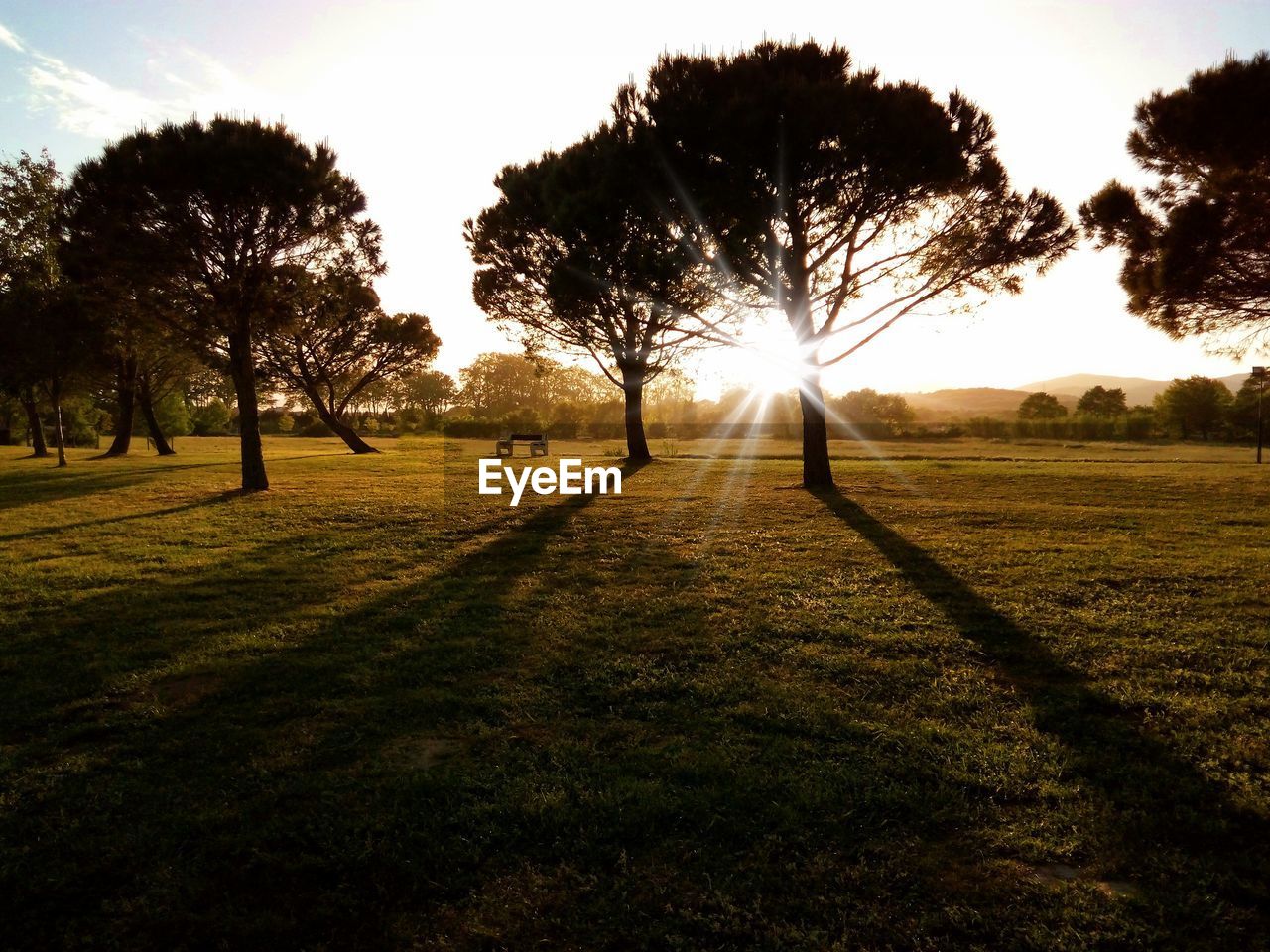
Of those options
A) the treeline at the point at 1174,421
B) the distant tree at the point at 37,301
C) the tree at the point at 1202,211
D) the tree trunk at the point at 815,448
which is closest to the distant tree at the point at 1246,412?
the treeline at the point at 1174,421

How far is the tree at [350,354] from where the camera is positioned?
3756 centimetres

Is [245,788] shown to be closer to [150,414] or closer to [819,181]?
[819,181]

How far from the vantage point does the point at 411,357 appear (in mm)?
41906

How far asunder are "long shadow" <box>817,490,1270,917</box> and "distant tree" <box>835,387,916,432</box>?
5898cm

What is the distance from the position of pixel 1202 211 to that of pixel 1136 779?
1710 centimetres

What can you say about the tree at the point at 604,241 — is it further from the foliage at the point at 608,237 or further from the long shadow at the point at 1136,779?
the long shadow at the point at 1136,779

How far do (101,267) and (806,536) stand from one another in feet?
59.2

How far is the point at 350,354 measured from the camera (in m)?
40.2

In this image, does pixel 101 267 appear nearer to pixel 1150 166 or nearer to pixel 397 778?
pixel 397 778

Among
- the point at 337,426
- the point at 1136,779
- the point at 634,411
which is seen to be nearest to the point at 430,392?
the point at 337,426

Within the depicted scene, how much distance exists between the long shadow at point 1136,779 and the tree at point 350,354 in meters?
37.0

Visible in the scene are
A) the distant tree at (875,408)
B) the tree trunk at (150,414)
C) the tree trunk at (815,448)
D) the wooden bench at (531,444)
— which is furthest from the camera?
the distant tree at (875,408)

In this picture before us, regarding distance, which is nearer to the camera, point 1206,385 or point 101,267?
point 101,267

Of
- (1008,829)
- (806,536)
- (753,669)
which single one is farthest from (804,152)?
(1008,829)
